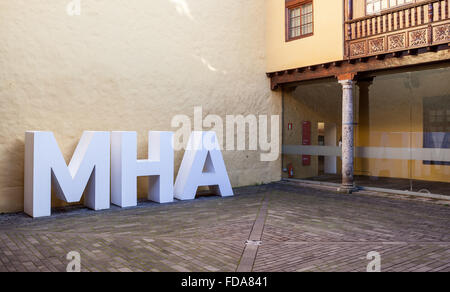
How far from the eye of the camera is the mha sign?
6.95 m

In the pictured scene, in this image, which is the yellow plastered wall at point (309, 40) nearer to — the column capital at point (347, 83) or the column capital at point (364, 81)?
the column capital at point (347, 83)

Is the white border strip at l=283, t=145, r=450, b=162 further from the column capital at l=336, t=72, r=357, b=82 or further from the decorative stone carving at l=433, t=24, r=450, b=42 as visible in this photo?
the decorative stone carving at l=433, t=24, r=450, b=42

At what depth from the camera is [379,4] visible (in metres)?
9.39

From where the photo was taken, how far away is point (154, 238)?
5.40 meters

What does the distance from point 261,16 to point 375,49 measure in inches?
158

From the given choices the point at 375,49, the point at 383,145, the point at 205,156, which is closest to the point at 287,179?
the point at 383,145

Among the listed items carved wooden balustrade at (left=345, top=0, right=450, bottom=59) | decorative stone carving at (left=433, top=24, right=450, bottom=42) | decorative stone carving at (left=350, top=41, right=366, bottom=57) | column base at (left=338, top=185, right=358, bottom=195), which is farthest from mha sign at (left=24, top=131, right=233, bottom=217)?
decorative stone carving at (left=433, top=24, right=450, bottom=42)

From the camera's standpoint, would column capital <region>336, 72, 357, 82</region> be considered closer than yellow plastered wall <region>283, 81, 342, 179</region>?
Yes

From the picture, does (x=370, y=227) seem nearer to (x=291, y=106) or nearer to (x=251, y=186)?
(x=251, y=186)

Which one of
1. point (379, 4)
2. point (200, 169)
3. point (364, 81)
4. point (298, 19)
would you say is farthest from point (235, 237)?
point (298, 19)

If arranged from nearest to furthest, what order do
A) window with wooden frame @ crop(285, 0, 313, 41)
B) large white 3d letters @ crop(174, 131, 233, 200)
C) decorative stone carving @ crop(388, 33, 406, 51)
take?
decorative stone carving @ crop(388, 33, 406, 51) < large white 3d letters @ crop(174, 131, 233, 200) < window with wooden frame @ crop(285, 0, 313, 41)

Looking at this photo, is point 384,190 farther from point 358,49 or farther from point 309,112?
point 358,49

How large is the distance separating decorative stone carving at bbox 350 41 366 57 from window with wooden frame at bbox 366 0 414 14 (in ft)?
2.76

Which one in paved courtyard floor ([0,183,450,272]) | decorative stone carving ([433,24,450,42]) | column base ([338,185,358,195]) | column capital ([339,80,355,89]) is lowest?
paved courtyard floor ([0,183,450,272])
